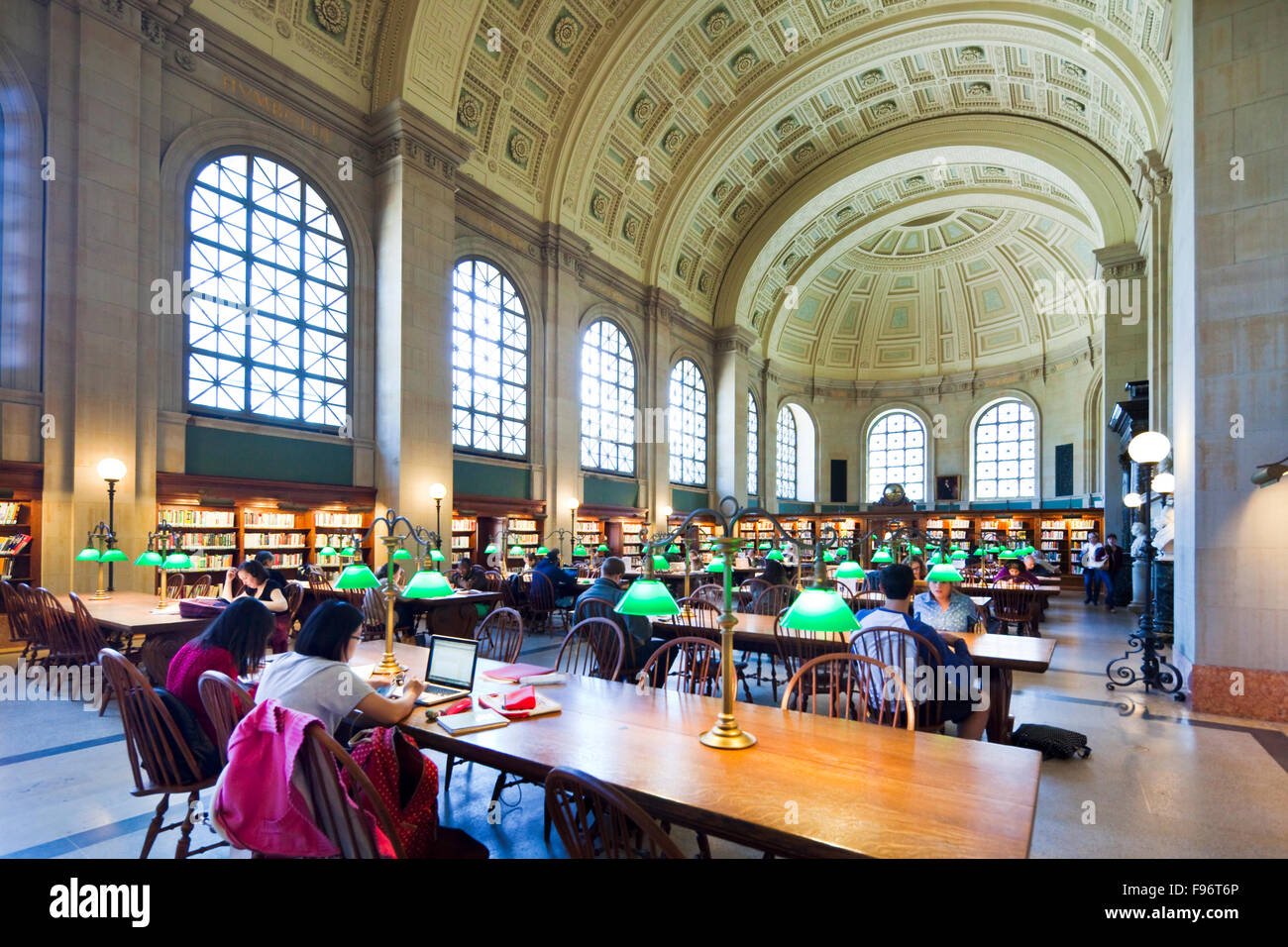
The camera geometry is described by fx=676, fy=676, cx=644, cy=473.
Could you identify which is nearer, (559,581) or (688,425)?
(559,581)

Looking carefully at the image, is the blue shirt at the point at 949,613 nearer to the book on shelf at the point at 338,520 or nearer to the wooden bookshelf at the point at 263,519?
the wooden bookshelf at the point at 263,519

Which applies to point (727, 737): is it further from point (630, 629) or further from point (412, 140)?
point (412, 140)

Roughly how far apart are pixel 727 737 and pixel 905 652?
5.19 feet

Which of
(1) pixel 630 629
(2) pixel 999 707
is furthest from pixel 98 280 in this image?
(2) pixel 999 707

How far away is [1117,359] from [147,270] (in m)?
17.4

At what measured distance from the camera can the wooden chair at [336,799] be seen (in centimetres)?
178

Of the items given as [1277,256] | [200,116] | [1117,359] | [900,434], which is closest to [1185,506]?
[1277,256]

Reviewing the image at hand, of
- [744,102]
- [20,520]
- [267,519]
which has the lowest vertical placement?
[267,519]

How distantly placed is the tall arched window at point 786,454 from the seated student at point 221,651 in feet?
75.9

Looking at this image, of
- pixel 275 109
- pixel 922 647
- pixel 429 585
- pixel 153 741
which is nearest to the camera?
pixel 153 741

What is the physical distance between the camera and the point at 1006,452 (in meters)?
24.5
